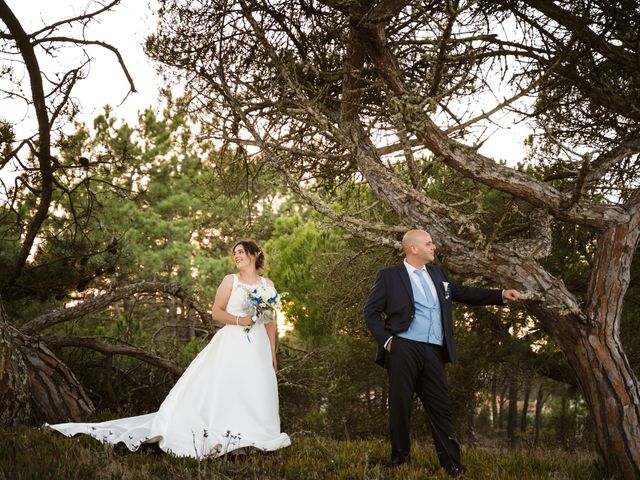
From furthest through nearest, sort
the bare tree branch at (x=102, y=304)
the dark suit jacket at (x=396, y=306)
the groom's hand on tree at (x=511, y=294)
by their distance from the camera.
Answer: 1. the bare tree branch at (x=102, y=304)
2. the groom's hand on tree at (x=511, y=294)
3. the dark suit jacket at (x=396, y=306)

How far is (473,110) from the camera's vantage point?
7.00 meters

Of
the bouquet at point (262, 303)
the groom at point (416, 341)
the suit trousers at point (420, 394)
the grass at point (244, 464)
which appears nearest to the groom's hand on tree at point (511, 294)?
the groom at point (416, 341)

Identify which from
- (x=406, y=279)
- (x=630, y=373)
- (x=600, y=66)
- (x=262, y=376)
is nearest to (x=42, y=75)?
(x=262, y=376)

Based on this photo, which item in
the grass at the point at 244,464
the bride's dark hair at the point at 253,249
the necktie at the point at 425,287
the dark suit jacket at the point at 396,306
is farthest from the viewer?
the bride's dark hair at the point at 253,249

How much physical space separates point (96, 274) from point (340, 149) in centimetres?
361

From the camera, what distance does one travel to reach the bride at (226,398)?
5312mm

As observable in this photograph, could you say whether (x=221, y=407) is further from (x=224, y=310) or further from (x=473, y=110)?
(x=473, y=110)

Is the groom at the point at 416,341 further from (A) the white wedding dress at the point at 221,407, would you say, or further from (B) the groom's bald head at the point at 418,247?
(A) the white wedding dress at the point at 221,407

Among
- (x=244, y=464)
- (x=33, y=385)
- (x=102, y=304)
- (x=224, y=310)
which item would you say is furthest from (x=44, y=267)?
(x=244, y=464)

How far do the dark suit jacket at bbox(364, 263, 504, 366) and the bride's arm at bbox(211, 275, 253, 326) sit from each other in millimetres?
1308

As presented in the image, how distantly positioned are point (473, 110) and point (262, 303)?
3.36m

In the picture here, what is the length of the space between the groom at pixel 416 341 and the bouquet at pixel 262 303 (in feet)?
3.60

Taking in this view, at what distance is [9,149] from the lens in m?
6.45

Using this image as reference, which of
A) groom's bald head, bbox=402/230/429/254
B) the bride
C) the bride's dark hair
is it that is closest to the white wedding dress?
the bride
